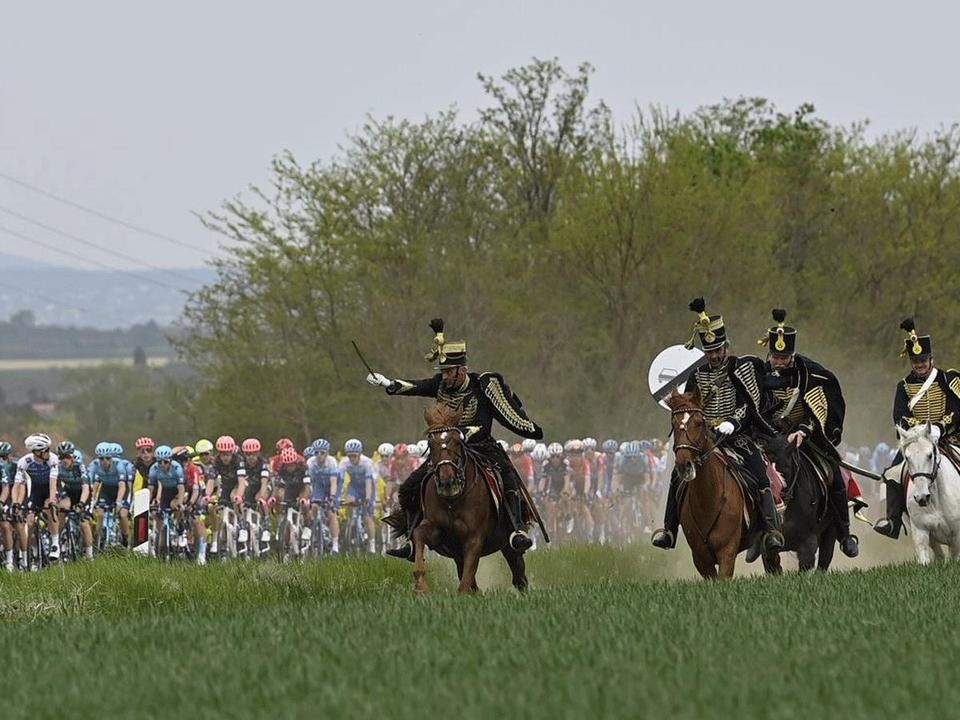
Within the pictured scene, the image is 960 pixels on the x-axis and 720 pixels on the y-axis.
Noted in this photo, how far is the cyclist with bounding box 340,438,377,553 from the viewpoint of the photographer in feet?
127

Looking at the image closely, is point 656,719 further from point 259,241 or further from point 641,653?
point 259,241

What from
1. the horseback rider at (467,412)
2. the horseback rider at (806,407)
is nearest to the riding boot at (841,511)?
the horseback rider at (806,407)

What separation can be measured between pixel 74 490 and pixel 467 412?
1521 centimetres

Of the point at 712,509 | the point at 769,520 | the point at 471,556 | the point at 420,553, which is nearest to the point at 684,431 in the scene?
the point at 712,509

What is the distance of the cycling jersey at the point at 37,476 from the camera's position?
33.8 meters

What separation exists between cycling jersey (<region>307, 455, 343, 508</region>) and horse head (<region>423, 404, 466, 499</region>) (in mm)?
18139

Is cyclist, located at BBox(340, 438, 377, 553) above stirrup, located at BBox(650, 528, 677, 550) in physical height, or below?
above

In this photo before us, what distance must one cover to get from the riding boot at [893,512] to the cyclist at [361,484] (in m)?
15.6

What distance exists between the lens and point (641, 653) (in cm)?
1320

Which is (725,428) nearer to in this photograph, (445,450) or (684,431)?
(684,431)

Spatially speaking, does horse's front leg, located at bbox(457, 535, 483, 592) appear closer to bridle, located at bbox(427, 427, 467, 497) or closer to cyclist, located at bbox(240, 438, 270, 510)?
bridle, located at bbox(427, 427, 467, 497)

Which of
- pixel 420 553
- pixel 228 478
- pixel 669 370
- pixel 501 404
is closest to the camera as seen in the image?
pixel 420 553

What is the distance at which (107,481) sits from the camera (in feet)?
117

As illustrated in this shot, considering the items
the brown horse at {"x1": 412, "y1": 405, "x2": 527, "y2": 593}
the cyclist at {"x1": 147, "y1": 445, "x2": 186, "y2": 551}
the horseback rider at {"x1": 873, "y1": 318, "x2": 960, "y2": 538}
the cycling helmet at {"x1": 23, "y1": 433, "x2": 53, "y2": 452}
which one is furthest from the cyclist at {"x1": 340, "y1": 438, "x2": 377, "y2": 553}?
the brown horse at {"x1": 412, "y1": 405, "x2": 527, "y2": 593}
